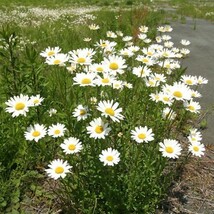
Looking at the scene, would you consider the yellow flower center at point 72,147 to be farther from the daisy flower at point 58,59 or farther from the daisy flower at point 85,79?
the daisy flower at point 58,59

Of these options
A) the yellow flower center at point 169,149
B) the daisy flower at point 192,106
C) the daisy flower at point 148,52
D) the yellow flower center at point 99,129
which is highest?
the daisy flower at point 148,52

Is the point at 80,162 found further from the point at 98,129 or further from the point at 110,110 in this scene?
the point at 110,110

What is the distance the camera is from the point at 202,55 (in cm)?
746

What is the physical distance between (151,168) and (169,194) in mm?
576

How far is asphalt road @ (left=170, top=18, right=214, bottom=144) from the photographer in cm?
475

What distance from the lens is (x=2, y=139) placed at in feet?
10.3

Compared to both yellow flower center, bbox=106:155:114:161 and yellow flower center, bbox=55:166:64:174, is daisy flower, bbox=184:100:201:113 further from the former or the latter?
yellow flower center, bbox=55:166:64:174

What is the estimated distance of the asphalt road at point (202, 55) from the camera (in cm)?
475

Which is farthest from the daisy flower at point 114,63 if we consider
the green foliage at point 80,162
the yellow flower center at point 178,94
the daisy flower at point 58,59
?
the yellow flower center at point 178,94

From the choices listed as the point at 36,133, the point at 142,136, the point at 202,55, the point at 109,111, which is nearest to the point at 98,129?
the point at 109,111

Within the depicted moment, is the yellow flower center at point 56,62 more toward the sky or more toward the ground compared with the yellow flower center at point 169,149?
more toward the sky

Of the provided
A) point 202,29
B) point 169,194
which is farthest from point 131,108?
point 202,29

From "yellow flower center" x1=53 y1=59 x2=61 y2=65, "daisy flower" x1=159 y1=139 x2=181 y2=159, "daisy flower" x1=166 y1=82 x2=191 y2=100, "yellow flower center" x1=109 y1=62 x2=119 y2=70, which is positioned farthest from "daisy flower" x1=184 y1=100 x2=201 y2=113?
"yellow flower center" x1=53 y1=59 x2=61 y2=65

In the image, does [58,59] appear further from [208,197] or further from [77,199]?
[208,197]
